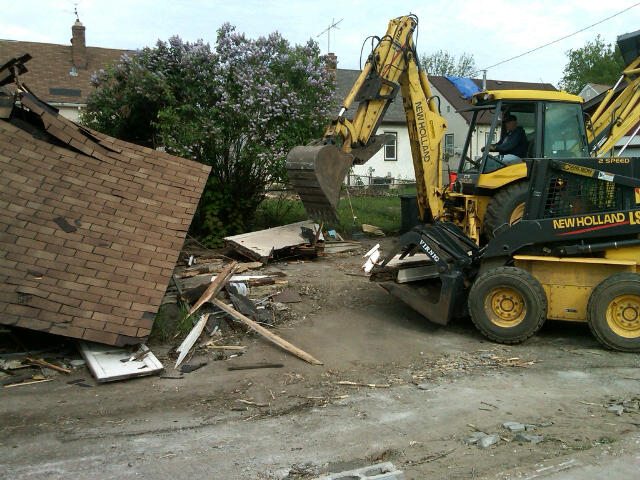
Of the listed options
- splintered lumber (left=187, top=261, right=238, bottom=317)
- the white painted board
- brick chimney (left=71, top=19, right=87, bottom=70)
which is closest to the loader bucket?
splintered lumber (left=187, top=261, right=238, bottom=317)

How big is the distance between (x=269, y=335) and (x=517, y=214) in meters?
4.00

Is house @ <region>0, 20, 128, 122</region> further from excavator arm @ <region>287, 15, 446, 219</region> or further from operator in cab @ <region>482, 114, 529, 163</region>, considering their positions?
operator in cab @ <region>482, 114, 529, 163</region>

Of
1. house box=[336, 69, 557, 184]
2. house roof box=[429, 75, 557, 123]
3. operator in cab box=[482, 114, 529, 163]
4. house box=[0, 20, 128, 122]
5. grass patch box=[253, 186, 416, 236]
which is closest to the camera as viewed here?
operator in cab box=[482, 114, 529, 163]

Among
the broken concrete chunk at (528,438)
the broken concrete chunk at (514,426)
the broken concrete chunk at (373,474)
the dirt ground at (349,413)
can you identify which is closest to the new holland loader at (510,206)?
the dirt ground at (349,413)

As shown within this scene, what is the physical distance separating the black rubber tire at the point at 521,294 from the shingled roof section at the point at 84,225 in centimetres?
425

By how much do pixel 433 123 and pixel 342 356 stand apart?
457cm

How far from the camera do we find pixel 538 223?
782cm

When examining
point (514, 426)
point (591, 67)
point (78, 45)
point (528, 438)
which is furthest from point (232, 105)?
point (591, 67)

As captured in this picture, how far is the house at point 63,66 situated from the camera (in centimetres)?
2547

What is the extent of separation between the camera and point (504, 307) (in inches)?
313

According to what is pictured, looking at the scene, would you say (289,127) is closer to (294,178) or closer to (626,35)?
(294,178)

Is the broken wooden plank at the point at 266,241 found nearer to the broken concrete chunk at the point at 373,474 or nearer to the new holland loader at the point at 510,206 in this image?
the new holland loader at the point at 510,206

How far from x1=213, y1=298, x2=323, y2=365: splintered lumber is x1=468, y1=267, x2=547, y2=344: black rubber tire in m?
2.34

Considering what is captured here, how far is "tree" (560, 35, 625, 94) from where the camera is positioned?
174ft
